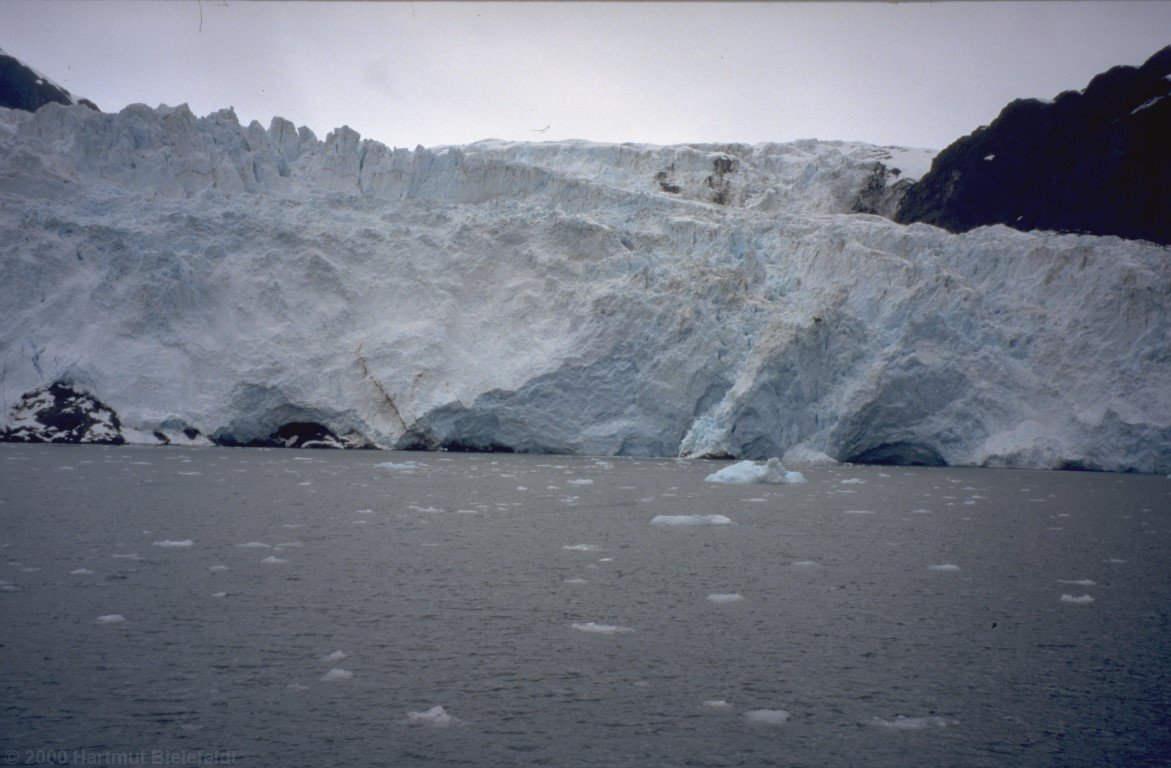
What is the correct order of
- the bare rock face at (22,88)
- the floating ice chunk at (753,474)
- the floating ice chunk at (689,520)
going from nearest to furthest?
the floating ice chunk at (689,520)
the floating ice chunk at (753,474)
the bare rock face at (22,88)

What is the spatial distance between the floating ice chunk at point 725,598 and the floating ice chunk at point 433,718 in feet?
5.95

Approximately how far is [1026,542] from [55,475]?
366 inches

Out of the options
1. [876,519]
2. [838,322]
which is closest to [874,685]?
[876,519]

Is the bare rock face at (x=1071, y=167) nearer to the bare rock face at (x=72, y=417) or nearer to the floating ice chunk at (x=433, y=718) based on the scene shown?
the bare rock face at (x=72, y=417)

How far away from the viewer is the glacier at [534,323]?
15.3 m

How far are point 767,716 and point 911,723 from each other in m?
0.42

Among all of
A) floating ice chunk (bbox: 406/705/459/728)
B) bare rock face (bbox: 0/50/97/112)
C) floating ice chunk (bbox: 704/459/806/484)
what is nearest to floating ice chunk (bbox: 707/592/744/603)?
floating ice chunk (bbox: 406/705/459/728)

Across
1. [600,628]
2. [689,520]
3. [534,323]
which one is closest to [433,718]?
[600,628]

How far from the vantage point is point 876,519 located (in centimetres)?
729

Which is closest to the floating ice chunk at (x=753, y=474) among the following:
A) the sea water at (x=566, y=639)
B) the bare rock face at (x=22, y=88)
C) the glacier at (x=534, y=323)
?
the sea water at (x=566, y=639)

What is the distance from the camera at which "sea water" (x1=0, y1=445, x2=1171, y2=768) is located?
7.63 ft

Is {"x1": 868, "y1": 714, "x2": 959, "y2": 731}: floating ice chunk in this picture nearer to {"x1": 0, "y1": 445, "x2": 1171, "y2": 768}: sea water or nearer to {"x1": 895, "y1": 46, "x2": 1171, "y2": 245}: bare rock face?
{"x1": 0, "y1": 445, "x2": 1171, "y2": 768}: sea water

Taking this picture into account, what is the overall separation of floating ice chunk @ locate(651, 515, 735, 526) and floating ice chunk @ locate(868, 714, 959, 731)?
4.05 meters

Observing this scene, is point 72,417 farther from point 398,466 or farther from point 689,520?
point 689,520
